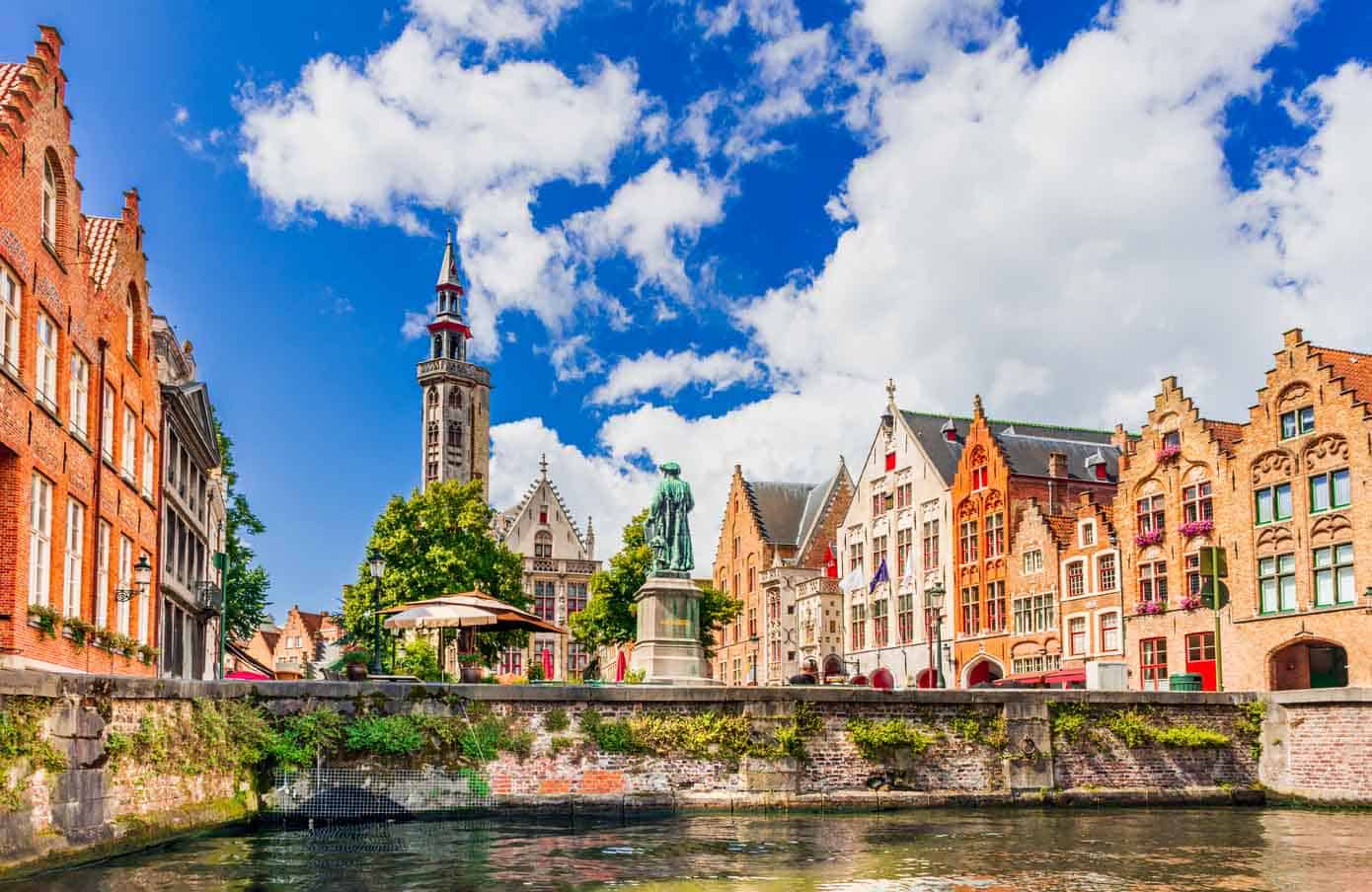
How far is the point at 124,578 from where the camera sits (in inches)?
1190

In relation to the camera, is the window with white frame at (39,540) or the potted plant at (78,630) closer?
the window with white frame at (39,540)

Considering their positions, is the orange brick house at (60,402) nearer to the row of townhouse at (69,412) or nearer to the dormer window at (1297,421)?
the row of townhouse at (69,412)

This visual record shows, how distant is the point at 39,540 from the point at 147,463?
11.5m

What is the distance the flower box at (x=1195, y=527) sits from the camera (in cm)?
4206

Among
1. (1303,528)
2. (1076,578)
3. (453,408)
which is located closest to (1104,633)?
(1076,578)

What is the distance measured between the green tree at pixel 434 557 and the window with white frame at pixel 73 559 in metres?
27.5

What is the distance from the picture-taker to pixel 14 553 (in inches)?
818

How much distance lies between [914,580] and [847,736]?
3149cm

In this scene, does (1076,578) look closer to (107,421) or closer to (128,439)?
(128,439)

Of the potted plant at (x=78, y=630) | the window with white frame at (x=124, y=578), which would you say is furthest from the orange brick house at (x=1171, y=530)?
the potted plant at (x=78, y=630)

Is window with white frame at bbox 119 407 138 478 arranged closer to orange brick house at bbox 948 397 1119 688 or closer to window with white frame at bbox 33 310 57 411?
window with white frame at bbox 33 310 57 411

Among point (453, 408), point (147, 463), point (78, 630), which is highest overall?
point (453, 408)

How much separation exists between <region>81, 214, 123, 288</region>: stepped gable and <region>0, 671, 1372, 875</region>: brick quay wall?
11118mm

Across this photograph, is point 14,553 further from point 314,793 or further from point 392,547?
point 392,547
